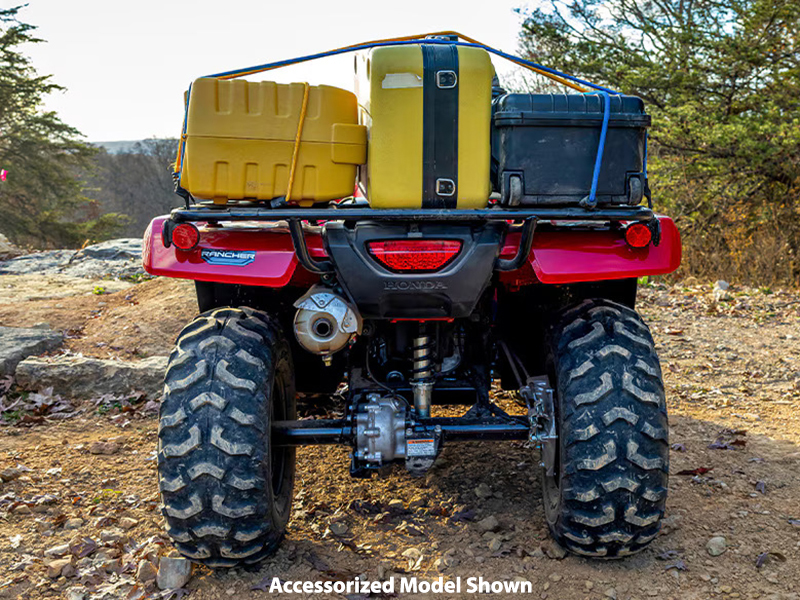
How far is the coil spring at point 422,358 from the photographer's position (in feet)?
10.9

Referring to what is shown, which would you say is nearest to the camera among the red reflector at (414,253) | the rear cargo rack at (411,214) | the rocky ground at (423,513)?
the rear cargo rack at (411,214)

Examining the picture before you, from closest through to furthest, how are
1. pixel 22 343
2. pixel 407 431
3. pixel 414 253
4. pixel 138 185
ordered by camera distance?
pixel 414 253, pixel 407 431, pixel 22 343, pixel 138 185

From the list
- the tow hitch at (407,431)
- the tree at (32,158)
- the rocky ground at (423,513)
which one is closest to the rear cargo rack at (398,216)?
the tow hitch at (407,431)

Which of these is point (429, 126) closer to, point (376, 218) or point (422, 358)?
point (376, 218)

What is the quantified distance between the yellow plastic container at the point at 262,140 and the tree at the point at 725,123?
10.9 m

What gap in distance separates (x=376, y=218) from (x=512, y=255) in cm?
62

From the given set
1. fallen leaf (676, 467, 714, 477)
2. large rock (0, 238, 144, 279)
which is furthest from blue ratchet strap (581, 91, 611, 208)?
large rock (0, 238, 144, 279)

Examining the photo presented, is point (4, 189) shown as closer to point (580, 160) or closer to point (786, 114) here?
point (786, 114)

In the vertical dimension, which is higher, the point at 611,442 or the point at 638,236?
the point at 638,236

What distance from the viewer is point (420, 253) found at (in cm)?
293

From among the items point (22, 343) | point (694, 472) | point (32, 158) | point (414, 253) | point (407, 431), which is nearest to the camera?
point (414, 253)

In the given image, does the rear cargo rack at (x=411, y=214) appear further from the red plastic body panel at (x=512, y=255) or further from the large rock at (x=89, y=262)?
the large rock at (x=89, y=262)

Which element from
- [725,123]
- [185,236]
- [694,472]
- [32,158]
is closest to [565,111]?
[185,236]

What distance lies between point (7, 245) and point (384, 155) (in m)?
15.3
